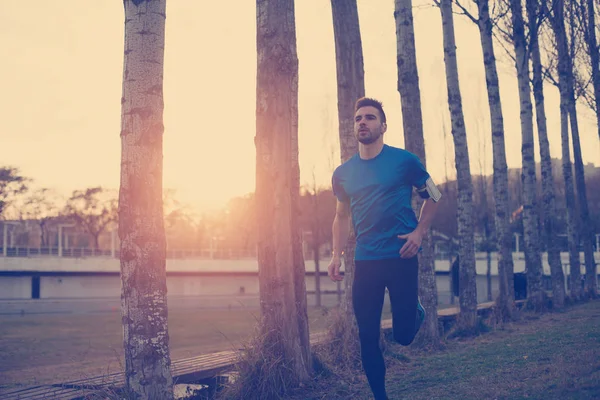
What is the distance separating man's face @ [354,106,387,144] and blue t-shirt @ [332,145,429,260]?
14 cm

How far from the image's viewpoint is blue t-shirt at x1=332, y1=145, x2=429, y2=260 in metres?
4.42

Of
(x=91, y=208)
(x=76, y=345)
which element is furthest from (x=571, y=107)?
(x=91, y=208)

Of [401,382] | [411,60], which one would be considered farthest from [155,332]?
[411,60]

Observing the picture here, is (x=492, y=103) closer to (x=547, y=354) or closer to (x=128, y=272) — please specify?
(x=547, y=354)

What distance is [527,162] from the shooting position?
17766 millimetres

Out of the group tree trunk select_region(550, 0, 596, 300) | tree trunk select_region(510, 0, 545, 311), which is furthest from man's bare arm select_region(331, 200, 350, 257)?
tree trunk select_region(550, 0, 596, 300)

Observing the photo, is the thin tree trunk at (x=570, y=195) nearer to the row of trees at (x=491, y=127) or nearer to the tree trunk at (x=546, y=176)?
the row of trees at (x=491, y=127)

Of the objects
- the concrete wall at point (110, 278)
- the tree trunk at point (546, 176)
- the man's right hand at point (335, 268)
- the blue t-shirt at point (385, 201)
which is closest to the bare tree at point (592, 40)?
the tree trunk at point (546, 176)

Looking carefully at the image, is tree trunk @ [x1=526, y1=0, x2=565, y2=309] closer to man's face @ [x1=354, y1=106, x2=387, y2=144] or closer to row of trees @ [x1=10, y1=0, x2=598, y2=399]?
row of trees @ [x1=10, y1=0, x2=598, y2=399]

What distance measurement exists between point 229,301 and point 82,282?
17.4 metres

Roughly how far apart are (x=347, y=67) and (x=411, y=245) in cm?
478

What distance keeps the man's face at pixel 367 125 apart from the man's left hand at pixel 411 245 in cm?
72

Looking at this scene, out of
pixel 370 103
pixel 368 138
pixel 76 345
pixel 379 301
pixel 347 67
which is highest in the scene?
pixel 347 67

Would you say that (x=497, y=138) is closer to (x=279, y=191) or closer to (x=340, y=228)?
(x=279, y=191)
